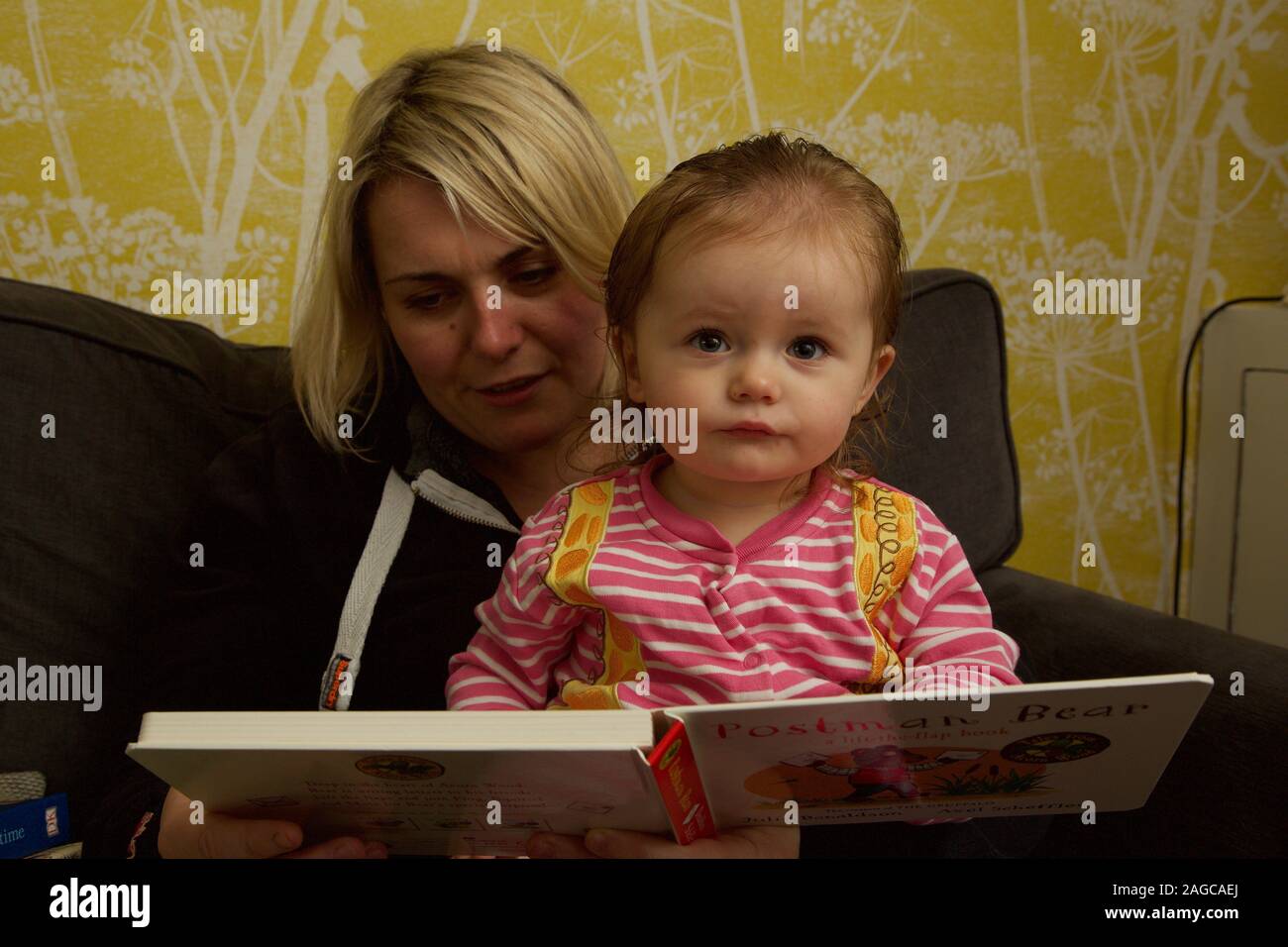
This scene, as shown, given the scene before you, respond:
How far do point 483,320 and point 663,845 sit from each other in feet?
1.81

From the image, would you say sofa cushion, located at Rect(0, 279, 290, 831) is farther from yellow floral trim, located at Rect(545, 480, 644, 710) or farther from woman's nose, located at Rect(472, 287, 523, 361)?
yellow floral trim, located at Rect(545, 480, 644, 710)

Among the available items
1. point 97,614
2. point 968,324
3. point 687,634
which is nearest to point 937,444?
point 968,324

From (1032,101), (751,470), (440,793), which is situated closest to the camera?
(440,793)

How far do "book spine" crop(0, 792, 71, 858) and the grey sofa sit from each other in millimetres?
23

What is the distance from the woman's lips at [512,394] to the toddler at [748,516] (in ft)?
0.69

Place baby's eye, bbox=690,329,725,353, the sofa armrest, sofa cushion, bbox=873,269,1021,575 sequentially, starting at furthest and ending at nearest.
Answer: sofa cushion, bbox=873,269,1021,575 → the sofa armrest → baby's eye, bbox=690,329,725,353

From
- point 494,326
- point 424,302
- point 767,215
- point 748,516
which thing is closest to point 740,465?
point 748,516

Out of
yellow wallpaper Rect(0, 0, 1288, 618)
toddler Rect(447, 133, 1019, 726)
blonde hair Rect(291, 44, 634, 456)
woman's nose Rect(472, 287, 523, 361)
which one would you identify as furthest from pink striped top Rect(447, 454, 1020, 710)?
yellow wallpaper Rect(0, 0, 1288, 618)

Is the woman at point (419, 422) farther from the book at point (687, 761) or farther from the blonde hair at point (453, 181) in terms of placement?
→ the book at point (687, 761)

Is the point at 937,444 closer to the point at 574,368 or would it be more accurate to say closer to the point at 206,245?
the point at 574,368

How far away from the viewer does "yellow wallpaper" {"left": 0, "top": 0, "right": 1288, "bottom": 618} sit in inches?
59.5

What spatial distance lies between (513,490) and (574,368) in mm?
152

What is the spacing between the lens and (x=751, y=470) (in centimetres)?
87

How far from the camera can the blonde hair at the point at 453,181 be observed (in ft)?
3.57
